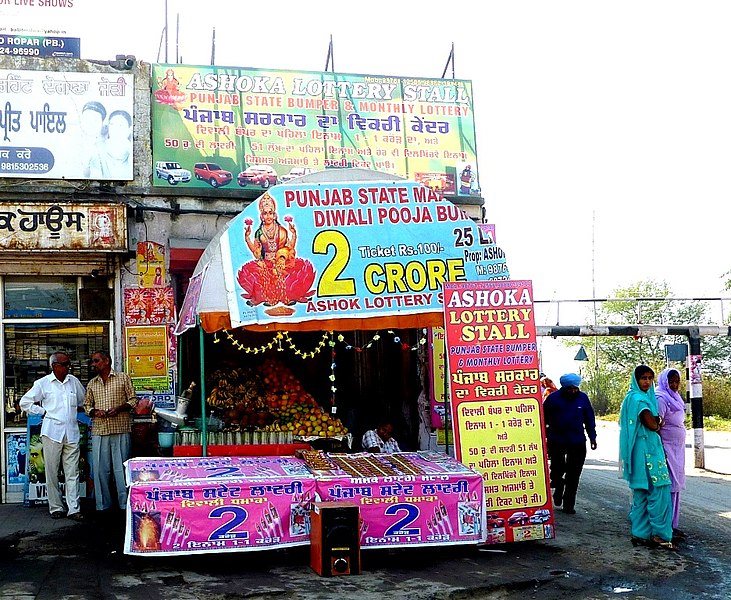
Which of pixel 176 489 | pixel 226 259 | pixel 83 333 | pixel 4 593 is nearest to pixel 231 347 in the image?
pixel 83 333

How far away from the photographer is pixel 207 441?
9.38 metres

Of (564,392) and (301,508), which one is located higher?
(564,392)

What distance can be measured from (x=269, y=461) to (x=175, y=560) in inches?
54.1

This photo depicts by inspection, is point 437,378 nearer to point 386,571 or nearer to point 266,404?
point 266,404

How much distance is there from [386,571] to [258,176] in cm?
551

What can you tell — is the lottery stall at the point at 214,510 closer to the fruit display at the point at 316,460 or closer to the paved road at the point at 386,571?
the paved road at the point at 386,571

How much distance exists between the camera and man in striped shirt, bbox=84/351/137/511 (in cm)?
977

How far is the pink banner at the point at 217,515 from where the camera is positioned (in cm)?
734

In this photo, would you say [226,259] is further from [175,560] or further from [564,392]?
[564,392]

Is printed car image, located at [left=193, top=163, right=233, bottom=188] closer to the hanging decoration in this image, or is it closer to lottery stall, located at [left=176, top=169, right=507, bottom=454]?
the hanging decoration

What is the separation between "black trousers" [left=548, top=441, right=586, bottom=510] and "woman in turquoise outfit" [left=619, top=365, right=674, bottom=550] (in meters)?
1.61

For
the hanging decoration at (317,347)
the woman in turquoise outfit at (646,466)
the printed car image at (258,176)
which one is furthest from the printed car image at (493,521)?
the printed car image at (258,176)

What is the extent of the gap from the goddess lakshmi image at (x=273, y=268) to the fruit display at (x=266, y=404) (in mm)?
2345

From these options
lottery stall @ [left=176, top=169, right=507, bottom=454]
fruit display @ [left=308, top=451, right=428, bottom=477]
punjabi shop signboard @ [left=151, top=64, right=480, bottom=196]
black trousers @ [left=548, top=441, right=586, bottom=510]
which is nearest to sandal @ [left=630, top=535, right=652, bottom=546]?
black trousers @ [left=548, top=441, right=586, bottom=510]
